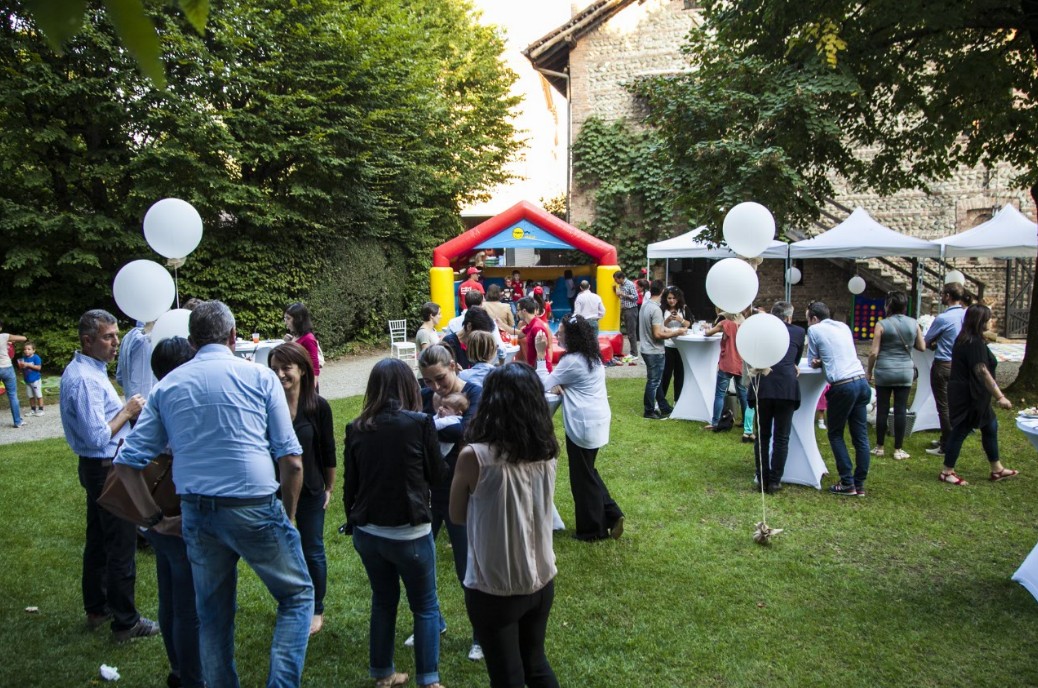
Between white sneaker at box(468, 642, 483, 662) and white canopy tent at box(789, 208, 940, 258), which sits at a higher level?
white canopy tent at box(789, 208, 940, 258)

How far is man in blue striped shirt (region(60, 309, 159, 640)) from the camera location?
366 centimetres

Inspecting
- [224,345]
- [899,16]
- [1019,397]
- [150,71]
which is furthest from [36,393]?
[1019,397]

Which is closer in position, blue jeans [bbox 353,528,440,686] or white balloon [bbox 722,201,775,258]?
blue jeans [bbox 353,528,440,686]

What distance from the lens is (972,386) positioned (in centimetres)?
602

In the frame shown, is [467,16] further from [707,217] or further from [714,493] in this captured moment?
[714,493]

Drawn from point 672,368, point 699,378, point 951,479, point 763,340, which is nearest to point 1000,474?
point 951,479

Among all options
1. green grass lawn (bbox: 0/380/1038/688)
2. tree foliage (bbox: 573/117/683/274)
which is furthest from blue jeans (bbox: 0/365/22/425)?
tree foliage (bbox: 573/117/683/274)

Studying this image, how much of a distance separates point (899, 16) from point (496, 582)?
8.70 m

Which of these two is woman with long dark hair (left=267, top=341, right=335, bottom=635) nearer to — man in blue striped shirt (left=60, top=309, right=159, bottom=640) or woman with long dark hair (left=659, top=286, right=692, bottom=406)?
man in blue striped shirt (left=60, top=309, right=159, bottom=640)

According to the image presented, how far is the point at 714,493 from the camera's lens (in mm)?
6230

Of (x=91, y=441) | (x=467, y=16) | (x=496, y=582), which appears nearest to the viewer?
(x=496, y=582)

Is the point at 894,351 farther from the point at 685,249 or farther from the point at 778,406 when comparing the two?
the point at 685,249

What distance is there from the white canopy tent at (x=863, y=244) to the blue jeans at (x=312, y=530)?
1051 centimetres

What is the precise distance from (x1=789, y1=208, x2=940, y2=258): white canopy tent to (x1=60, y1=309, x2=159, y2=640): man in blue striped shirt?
11056 mm
